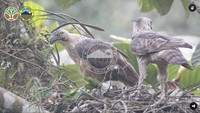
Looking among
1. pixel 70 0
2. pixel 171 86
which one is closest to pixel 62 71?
pixel 70 0

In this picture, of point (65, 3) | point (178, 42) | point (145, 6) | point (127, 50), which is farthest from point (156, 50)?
point (65, 3)

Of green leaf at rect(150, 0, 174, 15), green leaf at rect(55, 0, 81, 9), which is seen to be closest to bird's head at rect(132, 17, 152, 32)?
green leaf at rect(150, 0, 174, 15)

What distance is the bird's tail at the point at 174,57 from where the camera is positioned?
3.67 meters

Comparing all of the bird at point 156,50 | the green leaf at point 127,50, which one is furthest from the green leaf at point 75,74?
the bird at point 156,50

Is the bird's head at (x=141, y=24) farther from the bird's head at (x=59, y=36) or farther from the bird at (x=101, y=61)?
the bird's head at (x=59, y=36)

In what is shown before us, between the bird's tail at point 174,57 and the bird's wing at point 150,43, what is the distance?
4 centimetres

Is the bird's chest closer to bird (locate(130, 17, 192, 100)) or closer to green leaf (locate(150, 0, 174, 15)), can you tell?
bird (locate(130, 17, 192, 100))

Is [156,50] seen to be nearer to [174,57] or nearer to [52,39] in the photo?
[174,57]

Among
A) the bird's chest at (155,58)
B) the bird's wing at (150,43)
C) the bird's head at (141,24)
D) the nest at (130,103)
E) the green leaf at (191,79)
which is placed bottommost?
A: the nest at (130,103)

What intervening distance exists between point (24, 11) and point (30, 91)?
84 centimetres

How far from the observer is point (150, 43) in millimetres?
4086

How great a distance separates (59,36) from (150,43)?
0.81m

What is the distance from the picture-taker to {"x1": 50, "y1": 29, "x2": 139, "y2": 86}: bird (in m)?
4.39

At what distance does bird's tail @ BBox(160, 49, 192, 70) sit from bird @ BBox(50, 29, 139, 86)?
1.68 ft
